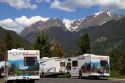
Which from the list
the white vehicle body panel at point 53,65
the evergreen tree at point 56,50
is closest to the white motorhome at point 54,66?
the white vehicle body panel at point 53,65

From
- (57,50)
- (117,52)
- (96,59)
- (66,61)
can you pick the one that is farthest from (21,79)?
(57,50)

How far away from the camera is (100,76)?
53.4 meters

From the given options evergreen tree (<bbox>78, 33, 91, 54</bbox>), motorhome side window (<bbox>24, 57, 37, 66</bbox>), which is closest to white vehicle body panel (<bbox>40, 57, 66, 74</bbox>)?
evergreen tree (<bbox>78, 33, 91, 54</bbox>)

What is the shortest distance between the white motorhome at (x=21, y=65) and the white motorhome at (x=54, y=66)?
2635 cm

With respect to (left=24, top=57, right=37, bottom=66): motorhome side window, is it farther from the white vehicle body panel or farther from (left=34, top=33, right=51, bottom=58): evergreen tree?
(left=34, top=33, right=51, bottom=58): evergreen tree

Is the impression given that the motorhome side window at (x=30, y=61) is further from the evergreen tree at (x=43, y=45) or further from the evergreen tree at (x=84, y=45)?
the evergreen tree at (x=43, y=45)

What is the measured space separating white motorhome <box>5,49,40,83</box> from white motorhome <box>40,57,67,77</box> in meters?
26.3

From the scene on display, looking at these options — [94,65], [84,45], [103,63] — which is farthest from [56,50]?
[94,65]

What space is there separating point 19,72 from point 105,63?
1891cm

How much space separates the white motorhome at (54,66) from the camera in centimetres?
6356

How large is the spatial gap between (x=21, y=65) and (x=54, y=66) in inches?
1067

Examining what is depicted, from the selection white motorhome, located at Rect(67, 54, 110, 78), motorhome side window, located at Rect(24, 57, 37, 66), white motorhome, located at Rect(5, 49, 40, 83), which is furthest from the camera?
white motorhome, located at Rect(67, 54, 110, 78)

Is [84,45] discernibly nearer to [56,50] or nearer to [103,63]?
[56,50]

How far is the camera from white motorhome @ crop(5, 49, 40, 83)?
36.6 meters
